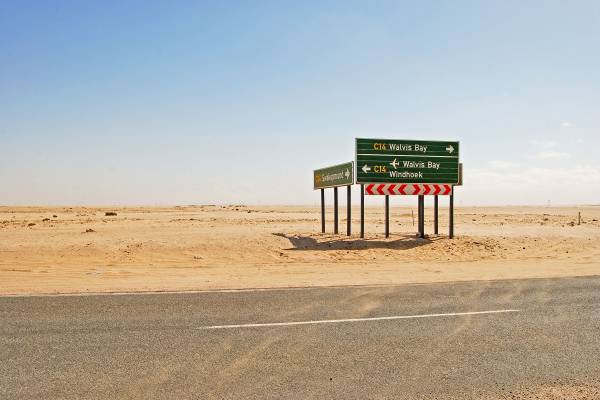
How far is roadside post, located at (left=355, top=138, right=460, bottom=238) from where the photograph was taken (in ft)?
75.4

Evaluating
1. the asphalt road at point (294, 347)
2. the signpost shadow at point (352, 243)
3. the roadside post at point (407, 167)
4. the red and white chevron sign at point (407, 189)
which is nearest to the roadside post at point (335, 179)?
the roadside post at point (407, 167)

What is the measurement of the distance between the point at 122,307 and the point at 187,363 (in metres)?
3.83

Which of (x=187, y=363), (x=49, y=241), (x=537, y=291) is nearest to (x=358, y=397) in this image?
(x=187, y=363)

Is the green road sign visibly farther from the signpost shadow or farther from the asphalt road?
the asphalt road

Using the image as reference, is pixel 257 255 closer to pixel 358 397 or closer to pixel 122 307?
pixel 122 307

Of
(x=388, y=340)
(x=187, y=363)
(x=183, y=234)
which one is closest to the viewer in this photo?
(x=187, y=363)

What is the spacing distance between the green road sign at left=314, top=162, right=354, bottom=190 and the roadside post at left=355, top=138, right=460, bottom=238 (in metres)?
0.59

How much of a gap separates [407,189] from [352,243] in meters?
3.78

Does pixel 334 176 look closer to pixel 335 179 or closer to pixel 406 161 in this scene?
pixel 335 179

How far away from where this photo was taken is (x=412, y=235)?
984 inches

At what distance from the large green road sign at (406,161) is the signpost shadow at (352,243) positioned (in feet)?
8.75

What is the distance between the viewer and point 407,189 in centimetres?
2355

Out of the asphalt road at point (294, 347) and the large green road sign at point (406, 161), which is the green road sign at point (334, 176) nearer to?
the large green road sign at point (406, 161)

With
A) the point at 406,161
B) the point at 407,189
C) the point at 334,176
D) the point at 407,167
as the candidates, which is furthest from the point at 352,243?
the point at 406,161
